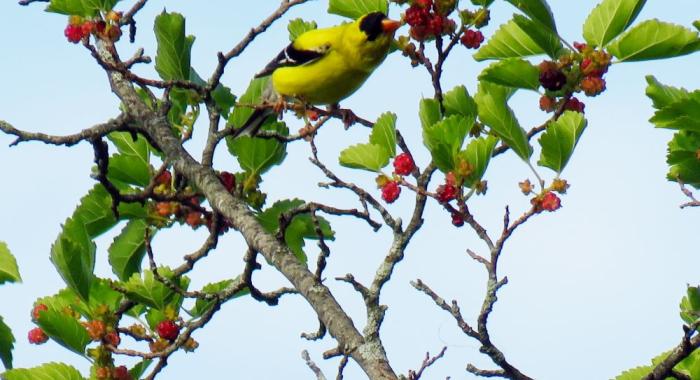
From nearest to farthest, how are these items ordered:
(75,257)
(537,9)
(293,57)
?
(537,9), (75,257), (293,57)

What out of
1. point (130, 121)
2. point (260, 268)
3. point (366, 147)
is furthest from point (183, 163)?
point (366, 147)

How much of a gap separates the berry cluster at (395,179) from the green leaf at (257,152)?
100cm

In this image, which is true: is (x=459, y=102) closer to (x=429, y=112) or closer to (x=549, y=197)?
(x=429, y=112)

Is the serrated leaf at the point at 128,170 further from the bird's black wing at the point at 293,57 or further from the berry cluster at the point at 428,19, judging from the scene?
the berry cluster at the point at 428,19

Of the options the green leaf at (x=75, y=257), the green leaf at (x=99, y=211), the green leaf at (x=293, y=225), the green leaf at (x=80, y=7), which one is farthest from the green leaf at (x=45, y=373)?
the green leaf at (x=80, y=7)

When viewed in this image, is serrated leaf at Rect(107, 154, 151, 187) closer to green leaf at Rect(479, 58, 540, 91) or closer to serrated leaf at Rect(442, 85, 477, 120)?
serrated leaf at Rect(442, 85, 477, 120)

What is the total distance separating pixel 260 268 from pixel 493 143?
122 cm

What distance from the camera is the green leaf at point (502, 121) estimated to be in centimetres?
408

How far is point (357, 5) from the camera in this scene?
15.6 feet

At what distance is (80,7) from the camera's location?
538cm

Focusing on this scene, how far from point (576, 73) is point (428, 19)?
2.34ft

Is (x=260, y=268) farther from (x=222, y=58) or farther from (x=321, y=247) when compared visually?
(x=222, y=58)

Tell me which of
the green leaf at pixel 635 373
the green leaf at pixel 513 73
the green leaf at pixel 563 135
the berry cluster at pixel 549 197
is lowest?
the green leaf at pixel 635 373

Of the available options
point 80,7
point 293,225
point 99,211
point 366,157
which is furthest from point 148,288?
point 80,7
